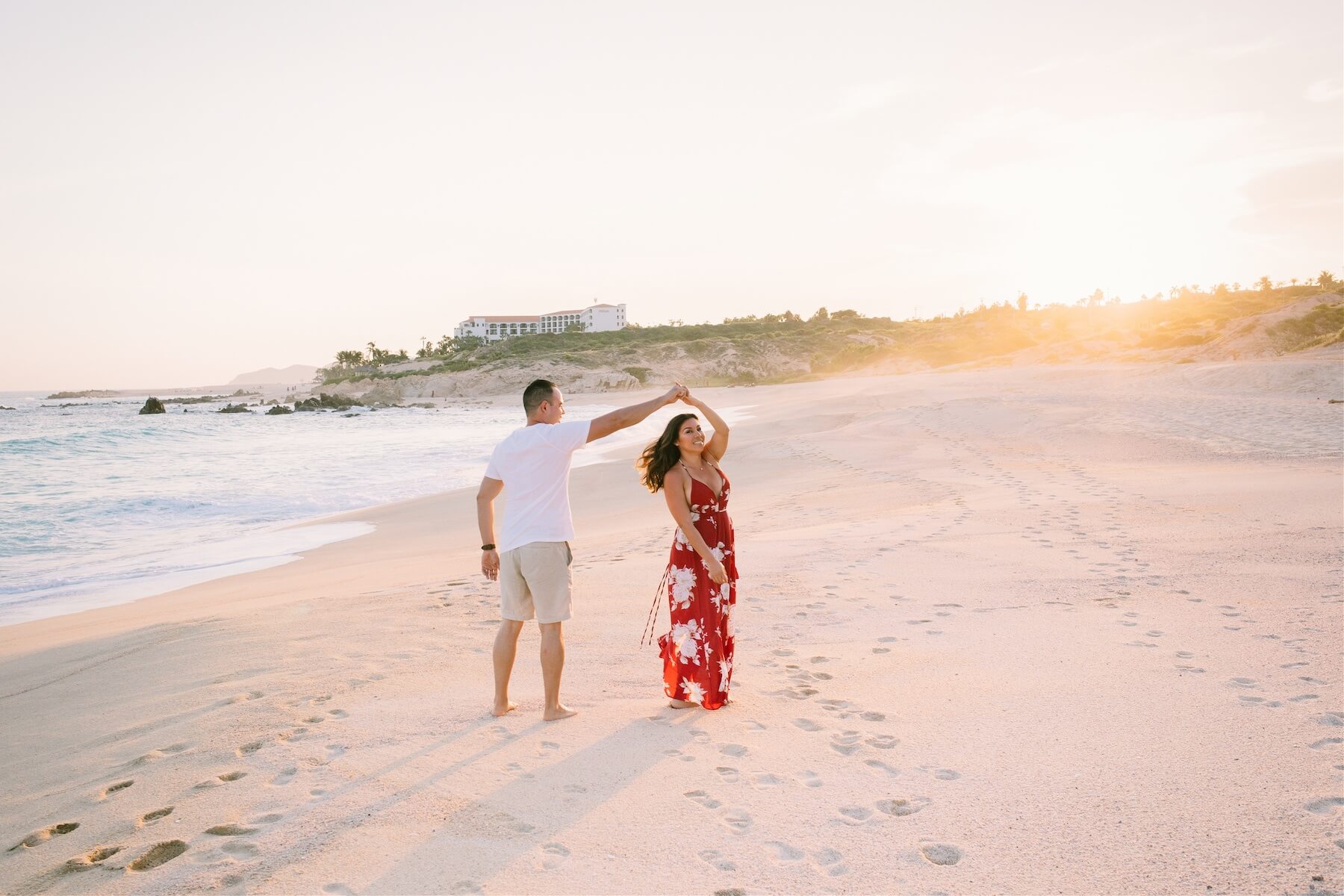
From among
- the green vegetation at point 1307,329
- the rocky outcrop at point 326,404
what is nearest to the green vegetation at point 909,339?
the green vegetation at point 1307,329

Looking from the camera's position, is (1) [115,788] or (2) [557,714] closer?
(1) [115,788]

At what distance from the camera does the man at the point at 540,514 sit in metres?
3.95

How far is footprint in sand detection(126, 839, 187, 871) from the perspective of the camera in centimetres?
293

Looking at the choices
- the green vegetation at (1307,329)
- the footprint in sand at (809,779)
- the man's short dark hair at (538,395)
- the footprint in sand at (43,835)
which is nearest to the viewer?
the footprint in sand at (43,835)

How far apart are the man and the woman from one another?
12.7 inches

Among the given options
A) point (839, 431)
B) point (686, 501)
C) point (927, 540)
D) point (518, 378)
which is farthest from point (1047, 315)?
point (686, 501)

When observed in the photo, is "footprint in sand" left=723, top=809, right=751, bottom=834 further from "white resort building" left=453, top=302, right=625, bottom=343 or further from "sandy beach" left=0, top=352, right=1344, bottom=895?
"white resort building" left=453, top=302, right=625, bottom=343

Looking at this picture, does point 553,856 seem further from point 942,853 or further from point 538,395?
point 538,395

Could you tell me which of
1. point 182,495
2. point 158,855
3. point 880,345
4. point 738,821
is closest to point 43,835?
point 158,855

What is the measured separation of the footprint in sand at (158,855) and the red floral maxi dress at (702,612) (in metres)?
2.26

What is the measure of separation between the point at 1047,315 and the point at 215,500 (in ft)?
203

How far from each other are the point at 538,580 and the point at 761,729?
131 cm

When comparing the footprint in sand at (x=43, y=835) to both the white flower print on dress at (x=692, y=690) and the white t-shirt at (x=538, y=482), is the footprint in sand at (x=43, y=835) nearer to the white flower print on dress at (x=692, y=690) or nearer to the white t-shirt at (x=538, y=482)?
the white t-shirt at (x=538, y=482)

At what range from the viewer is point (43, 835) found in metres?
3.24
